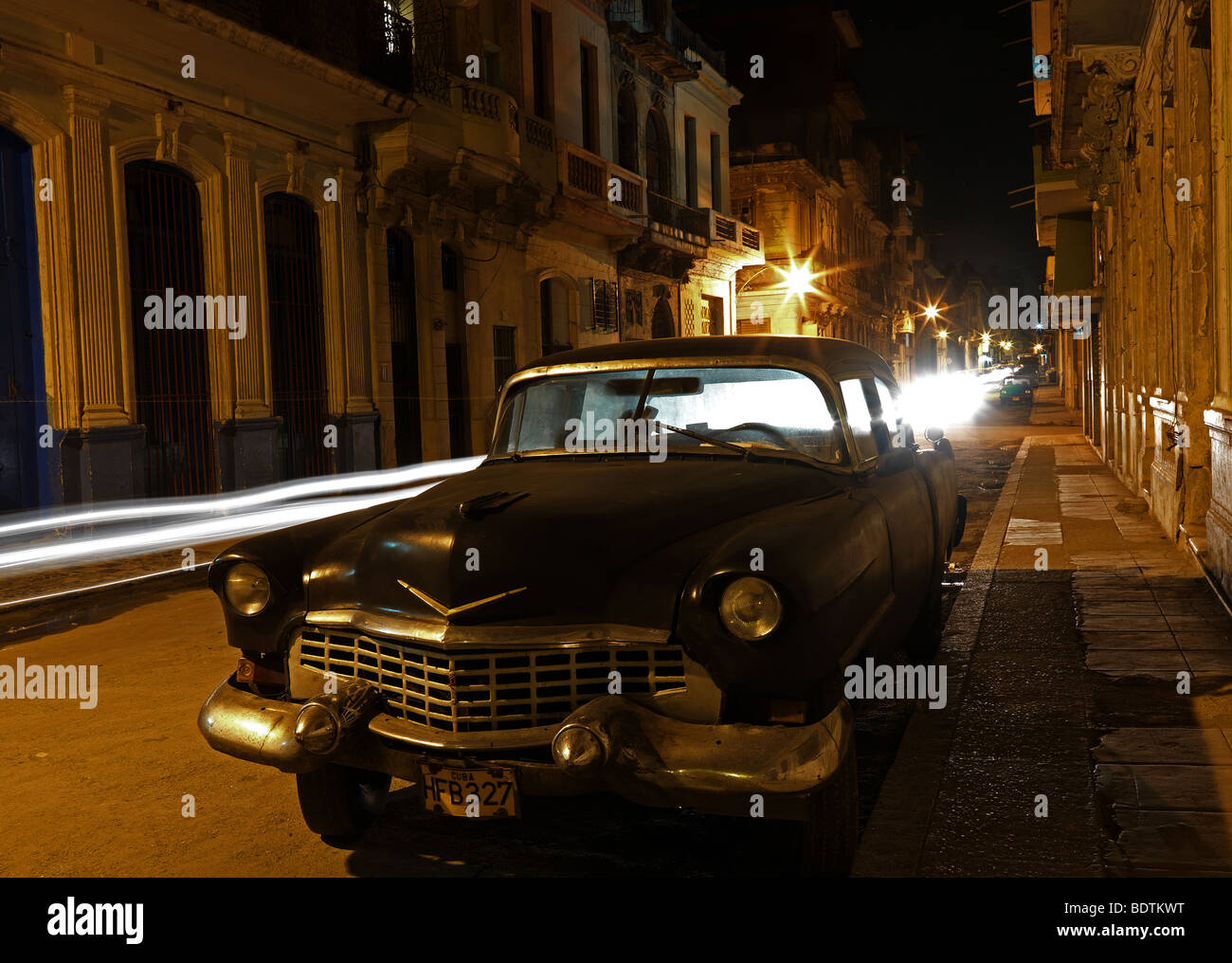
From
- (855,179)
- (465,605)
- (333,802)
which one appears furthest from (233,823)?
(855,179)

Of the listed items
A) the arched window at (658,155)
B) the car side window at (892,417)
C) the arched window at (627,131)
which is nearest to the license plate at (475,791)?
the car side window at (892,417)

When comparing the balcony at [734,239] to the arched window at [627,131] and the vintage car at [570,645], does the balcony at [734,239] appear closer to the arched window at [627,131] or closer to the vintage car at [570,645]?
the arched window at [627,131]

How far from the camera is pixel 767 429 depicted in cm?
462

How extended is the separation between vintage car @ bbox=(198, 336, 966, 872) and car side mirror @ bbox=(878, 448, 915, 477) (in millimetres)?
493

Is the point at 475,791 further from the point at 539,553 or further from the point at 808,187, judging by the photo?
the point at 808,187

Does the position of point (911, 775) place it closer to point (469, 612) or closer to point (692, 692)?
point (692, 692)

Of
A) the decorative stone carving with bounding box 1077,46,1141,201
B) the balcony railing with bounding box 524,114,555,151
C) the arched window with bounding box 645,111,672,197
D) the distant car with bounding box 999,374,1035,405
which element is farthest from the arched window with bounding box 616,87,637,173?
the distant car with bounding box 999,374,1035,405

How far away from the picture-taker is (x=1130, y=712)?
519cm

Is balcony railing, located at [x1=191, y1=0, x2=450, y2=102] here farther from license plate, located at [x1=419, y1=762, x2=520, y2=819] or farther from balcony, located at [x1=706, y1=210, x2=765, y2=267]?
balcony, located at [x1=706, y1=210, x2=765, y2=267]

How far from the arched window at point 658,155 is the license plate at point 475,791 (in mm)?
26704

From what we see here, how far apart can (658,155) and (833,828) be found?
2775 cm

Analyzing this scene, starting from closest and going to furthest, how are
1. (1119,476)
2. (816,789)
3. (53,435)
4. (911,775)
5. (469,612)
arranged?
(816,789) < (469,612) < (911,775) < (53,435) < (1119,476)
